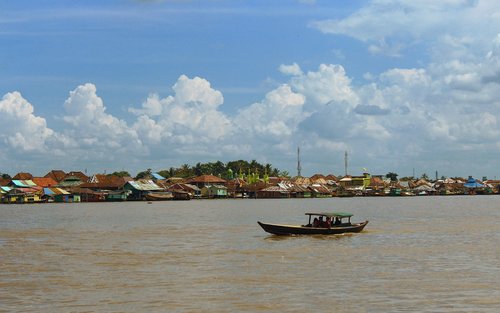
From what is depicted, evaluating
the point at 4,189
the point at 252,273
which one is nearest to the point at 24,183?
the point at 4,189

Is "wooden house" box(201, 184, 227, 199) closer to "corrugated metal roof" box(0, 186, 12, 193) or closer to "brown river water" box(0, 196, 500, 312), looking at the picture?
"corrugated metal roof" box(0, 186, 12, 193)

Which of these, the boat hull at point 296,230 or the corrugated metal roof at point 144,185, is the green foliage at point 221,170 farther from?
the boat hull at point 296,230

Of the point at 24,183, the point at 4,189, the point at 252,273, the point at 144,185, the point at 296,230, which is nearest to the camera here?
the point at 252,273

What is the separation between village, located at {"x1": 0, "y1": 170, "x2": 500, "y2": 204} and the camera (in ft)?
424

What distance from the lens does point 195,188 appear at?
470 ft

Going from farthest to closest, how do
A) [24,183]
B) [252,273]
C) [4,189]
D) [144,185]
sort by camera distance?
[24,183] → [144,185] → [4,189] → [252,273]

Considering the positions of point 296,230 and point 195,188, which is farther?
point 195,188

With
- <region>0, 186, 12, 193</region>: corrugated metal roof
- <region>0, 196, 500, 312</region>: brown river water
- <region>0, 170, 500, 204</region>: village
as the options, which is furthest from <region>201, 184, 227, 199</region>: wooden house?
<region>0, 196, 500, 312</region>: brown river water

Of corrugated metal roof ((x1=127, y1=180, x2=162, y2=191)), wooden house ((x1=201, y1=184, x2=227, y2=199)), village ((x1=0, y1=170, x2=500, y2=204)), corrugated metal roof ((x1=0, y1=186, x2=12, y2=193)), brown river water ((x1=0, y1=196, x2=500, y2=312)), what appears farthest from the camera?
wooden house ((x1=201, y1=184, x2=227, y2=199))

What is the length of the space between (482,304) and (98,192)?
118696mm

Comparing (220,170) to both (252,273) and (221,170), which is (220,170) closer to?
(221,170)

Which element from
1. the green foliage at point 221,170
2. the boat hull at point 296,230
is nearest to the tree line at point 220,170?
the green foliage at point 221,170

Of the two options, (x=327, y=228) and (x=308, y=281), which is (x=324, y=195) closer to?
(x=327, y=228)

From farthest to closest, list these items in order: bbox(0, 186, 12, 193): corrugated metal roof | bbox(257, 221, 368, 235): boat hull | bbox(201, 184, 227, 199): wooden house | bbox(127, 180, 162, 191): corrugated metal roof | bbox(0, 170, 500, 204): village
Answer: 1. bbox(201, 184, 227, 199): wooden house
2. bbox(127, 180, 162, 191): corrugated metal roof
3. bbox(0, 170, 500, 204): village
4. bbox(0, 186, 12, 193): corrugated metal roof
5. bbox(257, 221, 368, 235): boat hull
